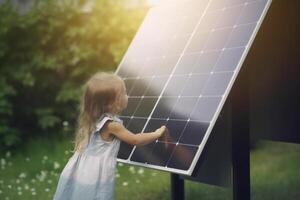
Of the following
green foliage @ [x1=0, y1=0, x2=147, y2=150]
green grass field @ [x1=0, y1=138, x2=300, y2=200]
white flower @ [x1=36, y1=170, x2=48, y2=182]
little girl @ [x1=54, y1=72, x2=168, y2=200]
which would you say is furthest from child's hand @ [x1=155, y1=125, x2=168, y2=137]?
green foliage @ [x1=0, y1=0, x2=147, y2=150]

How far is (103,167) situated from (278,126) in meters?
1.27

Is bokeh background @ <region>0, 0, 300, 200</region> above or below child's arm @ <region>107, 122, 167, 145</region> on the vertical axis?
above

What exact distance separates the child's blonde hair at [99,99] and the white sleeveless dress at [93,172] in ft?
0.12

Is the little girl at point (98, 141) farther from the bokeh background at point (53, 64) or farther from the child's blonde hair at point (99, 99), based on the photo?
the bokeh background at point (53, 64)

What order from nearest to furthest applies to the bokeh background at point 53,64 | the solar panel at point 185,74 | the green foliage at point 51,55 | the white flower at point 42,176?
the solar panel at point 185,74, the white flower at point 42,176, the bokeh background at point 53,64, the green foliage at point 51,55

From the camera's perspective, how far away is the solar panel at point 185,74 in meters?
3.63

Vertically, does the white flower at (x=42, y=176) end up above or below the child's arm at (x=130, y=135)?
above

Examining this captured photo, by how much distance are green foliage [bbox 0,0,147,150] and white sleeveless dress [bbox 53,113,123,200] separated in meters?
4.64

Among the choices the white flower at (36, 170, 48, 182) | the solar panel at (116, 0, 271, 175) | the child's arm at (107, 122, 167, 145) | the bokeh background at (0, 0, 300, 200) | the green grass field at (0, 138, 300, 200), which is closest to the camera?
the solar panel at (116, 0, 271, 175)

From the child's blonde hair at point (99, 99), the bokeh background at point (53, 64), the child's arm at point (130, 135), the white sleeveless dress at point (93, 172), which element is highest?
the bokeh background at point (53, 64)

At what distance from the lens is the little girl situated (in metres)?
3.82

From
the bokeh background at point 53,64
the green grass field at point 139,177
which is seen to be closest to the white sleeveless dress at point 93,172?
the green grass field at point 139,177

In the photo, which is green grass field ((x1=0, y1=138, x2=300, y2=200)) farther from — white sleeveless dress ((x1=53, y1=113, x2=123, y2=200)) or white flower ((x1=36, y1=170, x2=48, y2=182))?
white sleeveless dress ((x1=53, y1=113, x2=123, y2=200))

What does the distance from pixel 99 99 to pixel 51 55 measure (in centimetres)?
513
